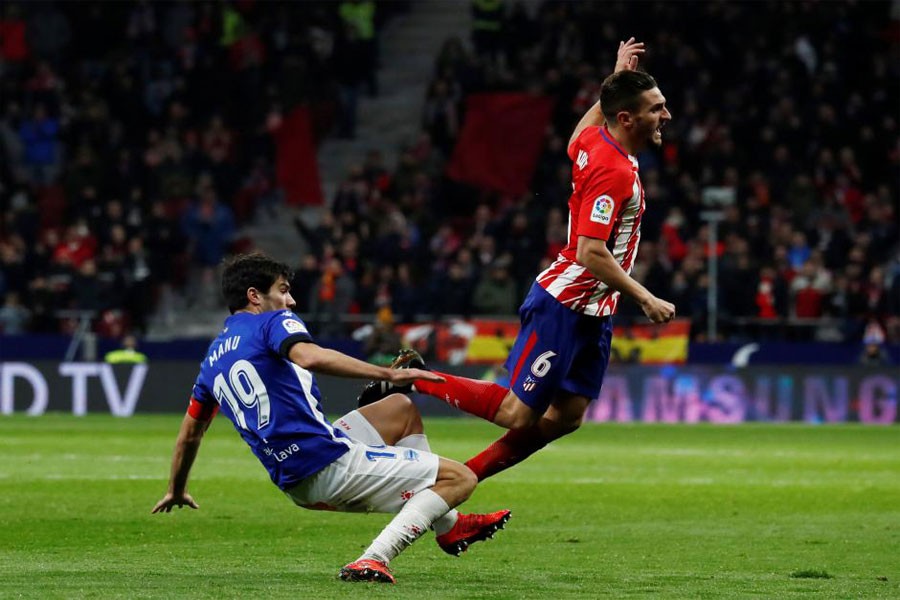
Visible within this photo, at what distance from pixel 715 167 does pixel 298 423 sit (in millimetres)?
20435

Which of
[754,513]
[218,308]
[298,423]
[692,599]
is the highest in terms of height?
[298,423]

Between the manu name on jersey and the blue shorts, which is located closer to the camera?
the manu name on jersey

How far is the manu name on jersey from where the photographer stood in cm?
718

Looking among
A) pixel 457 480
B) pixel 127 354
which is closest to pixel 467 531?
pixel 457 480

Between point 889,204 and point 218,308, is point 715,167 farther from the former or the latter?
point 218,308

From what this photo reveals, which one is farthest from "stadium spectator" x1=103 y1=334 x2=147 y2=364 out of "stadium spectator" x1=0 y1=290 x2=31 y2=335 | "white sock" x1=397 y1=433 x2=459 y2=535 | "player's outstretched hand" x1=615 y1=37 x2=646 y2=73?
"white sock" x1=397 y1=433 x2=459 y2=535

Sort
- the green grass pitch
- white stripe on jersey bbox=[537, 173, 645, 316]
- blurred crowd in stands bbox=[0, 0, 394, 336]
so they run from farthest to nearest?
blurred crowd in stands bbox=[0, 0, 394, 336] → white stripe on jersey bbox=[537, 173, 645, 316] → the green grass pitch

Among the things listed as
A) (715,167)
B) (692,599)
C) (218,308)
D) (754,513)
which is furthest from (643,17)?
(692,599)

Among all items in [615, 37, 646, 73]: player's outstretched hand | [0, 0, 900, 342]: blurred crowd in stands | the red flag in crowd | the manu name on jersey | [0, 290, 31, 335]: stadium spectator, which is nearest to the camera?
the manu name on jersey

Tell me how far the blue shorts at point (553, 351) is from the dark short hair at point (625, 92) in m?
0.97

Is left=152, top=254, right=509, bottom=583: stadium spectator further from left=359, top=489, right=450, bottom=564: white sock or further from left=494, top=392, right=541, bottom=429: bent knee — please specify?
left=494, top=392, right=541, bottom=429: bent knee

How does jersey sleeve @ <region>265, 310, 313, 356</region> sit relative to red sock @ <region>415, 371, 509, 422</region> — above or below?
above

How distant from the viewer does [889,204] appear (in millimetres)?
25906

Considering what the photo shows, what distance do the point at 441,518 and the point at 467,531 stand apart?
140mm
